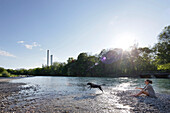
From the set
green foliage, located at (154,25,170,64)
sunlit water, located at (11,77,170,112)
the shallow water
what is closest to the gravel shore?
sunlit water, located at (11,77,170,112)

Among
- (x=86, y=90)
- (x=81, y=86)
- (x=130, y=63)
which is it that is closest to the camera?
(x=86, y=90)

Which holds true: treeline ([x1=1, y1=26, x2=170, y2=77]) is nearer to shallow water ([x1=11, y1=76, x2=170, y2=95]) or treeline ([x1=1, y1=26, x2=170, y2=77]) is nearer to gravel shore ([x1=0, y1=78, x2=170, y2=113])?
shallow water ([x1=11, y1=76, x2=170, y2=95])

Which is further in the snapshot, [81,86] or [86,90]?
[81,86]

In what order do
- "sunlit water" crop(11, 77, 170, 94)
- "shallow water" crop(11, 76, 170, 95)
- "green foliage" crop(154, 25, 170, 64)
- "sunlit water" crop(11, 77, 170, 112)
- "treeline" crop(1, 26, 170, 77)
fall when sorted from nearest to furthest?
"sunlit water" crop(11, 77, 170, 112) → "shallow water" crop(11, 76, 170, 95) → "sunlit water" crop(11, 77, 170, 94) → "green foliage" crop(154, 25, 170, 64) → "treeline" crop(1, 26, 170, 77)

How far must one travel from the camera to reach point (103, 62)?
8044 cm

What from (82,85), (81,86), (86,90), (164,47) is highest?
(164,47)

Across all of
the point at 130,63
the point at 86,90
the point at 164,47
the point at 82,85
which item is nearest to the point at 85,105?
the point at 86,90

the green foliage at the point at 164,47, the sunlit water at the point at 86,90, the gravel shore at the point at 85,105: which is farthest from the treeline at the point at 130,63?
the gravel shore at the point at 85,105

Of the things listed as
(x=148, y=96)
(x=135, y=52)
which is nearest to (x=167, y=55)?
(x=148, y=96)

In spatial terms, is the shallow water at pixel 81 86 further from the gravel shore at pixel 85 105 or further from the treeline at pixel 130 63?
the treeline at pixel 130 63

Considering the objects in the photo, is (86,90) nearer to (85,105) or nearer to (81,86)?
(81,86)

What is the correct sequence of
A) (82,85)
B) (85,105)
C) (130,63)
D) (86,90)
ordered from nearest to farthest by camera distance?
(85,105), (86,90), (82,85), (130,63)

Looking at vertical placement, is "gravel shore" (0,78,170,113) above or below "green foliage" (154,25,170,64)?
below

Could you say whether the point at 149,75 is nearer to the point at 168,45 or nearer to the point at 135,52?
the point at 135,52
